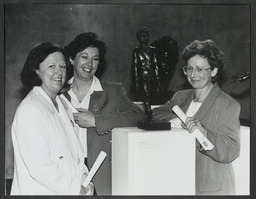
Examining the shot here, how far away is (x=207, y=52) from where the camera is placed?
10.6 feet

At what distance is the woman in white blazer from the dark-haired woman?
7 cm

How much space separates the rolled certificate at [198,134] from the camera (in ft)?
10.3

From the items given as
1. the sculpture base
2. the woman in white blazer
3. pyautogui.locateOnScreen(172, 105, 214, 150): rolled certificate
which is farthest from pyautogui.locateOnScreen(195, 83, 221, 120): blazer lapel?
the woman in white blazer

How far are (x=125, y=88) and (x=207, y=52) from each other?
0.66 meters

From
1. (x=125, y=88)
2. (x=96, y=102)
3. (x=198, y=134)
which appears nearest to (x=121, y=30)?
(x=125, y=88)

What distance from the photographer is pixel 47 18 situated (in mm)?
3223

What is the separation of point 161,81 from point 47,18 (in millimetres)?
950

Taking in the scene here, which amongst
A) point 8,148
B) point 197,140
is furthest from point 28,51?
point 197,140

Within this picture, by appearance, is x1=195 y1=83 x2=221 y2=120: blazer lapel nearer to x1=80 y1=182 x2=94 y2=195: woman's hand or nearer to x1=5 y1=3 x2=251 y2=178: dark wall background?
x1=5 y1=3 x2=251 y2=178: dark wall background

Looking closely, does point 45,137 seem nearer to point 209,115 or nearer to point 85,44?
point 85,44

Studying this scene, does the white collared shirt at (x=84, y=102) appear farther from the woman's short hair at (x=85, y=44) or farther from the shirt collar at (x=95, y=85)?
the woman's short hair at (x=85, y=44)

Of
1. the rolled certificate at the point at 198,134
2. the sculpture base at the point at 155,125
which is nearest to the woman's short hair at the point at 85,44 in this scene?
the sculpture base at the point at 155,125

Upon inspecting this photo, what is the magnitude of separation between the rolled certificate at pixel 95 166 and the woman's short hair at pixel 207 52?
0.92m

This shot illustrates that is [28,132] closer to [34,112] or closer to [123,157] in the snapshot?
[34,112]
